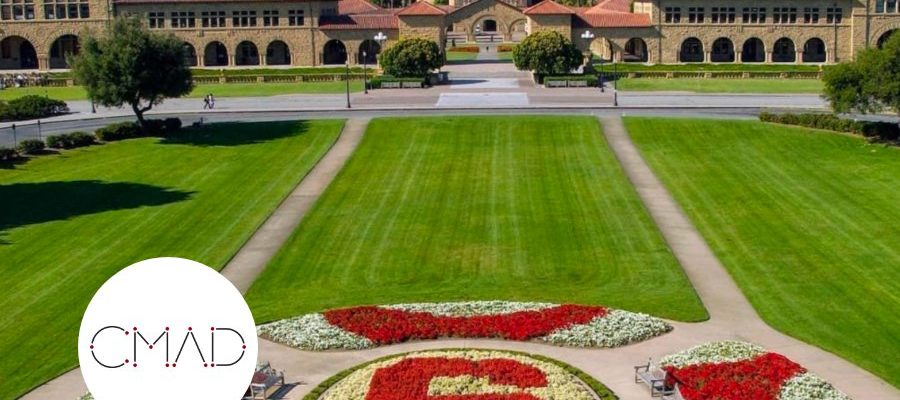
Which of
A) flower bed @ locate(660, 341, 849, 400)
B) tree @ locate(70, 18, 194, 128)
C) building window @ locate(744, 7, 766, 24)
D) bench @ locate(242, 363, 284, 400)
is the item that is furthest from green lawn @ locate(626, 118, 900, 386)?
building window @ locate(744, 7, 766, 24)

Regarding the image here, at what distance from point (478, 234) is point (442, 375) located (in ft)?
58.5

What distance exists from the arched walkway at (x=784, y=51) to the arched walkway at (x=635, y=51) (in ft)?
41.1

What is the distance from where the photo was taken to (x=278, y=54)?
120m

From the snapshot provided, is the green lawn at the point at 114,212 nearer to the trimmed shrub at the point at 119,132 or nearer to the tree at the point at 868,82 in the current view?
the trimmed shrub at the point at 119,132

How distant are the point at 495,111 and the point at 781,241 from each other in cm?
3544

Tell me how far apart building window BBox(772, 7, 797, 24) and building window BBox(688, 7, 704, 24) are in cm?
678

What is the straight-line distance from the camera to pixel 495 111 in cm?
8044

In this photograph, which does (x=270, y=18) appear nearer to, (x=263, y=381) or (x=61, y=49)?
(x=61, y=49)

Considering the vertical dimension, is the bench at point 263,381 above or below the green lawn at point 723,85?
below

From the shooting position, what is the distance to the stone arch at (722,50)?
389 ft

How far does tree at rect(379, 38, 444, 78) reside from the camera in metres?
96.5

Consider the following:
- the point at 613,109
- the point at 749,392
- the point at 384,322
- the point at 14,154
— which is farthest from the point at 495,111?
the point at 749,392

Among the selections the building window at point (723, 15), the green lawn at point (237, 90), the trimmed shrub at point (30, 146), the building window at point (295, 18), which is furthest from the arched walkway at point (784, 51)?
the trimmed shrub at point (30, 146)

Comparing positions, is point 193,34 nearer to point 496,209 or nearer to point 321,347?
point 496,209
